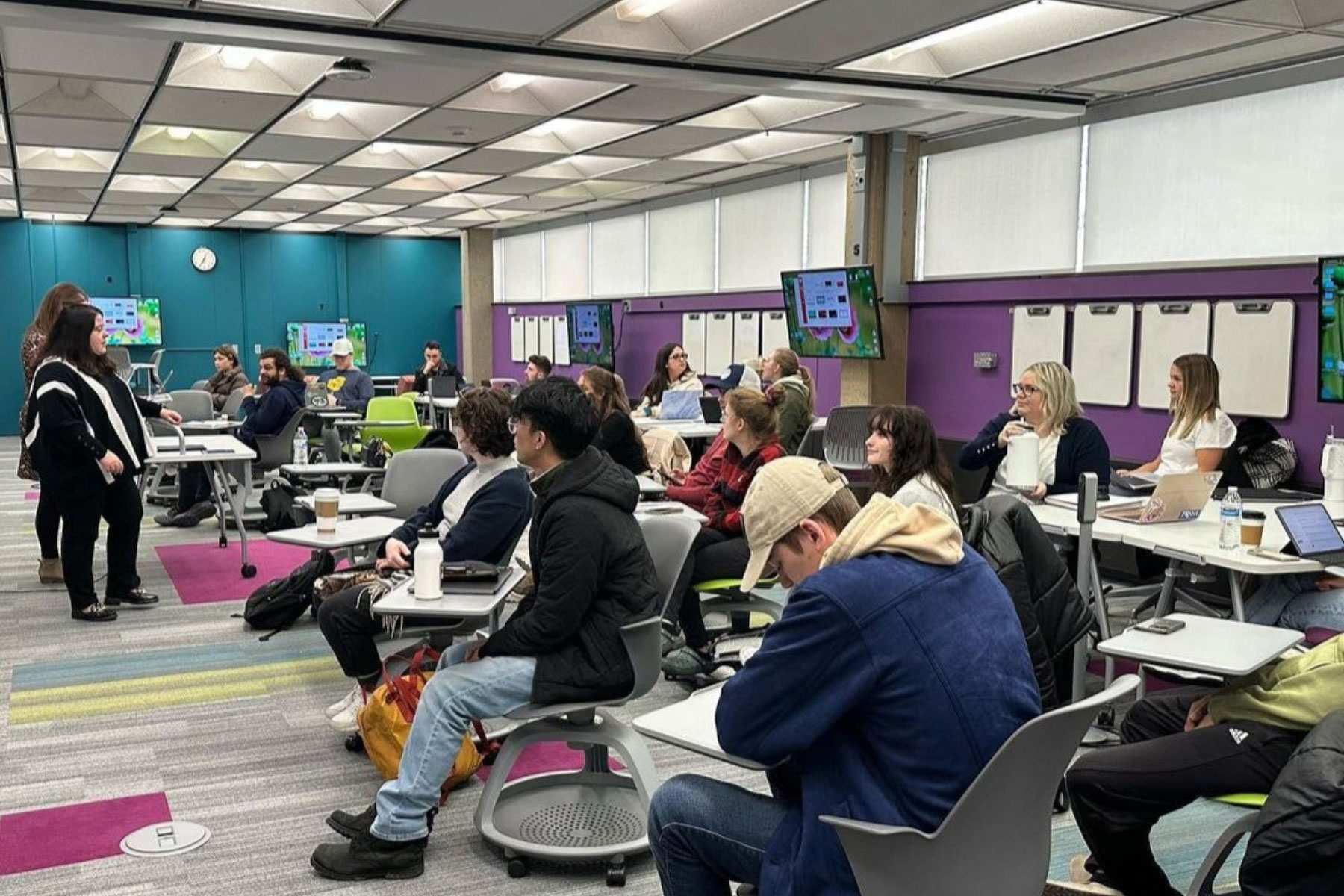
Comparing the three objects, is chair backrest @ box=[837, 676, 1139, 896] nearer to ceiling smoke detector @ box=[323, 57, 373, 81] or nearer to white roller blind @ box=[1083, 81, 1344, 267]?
white roller blind @ box=[1083, 81, 1344, 267]

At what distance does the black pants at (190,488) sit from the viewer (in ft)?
28.6

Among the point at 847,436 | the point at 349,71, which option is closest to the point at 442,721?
the point at 349,71

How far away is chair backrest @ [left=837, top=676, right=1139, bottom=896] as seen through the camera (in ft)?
5.72

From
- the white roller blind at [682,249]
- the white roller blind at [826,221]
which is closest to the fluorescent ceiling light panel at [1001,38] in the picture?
the white roller blind at [826,221]

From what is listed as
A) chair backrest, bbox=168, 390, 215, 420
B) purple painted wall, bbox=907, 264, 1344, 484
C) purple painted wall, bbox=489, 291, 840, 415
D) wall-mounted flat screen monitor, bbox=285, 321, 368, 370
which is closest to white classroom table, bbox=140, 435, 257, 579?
chair backrest, bbox=168, 390, 215, 420

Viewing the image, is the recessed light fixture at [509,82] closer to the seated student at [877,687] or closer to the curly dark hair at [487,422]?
the curly dark hair at [487,422]

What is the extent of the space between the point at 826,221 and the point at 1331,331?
4.99 metres

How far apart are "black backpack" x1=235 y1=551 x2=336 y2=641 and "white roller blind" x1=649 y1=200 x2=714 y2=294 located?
6.87 meters

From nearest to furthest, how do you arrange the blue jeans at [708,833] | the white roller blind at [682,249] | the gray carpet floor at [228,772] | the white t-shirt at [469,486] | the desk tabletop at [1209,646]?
the blue jeans at [708,833] < the desk tabletop at [1209,646] < the gray carpet floor at [228,772] < the white t-shirt at [469,486] < the white roller blind at [682,249]

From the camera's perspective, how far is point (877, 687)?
177 centimetres

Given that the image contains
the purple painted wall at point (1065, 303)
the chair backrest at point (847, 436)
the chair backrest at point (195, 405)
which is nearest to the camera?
the purple painted wall at point (1065, 303)

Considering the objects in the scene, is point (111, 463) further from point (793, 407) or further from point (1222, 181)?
point (1222, 181)

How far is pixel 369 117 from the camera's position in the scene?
8.09 m

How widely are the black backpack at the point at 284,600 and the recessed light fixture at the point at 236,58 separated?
3069mm
